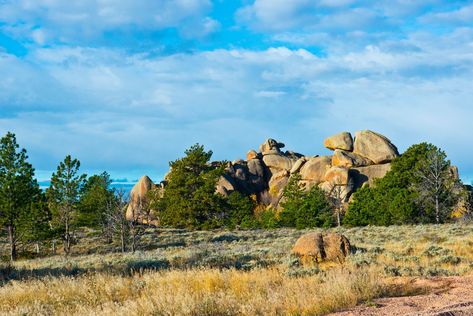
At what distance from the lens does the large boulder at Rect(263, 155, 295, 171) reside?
8350 cm

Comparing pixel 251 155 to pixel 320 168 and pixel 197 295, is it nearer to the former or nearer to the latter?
pixel 320 168

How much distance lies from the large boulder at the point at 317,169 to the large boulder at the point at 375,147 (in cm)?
494

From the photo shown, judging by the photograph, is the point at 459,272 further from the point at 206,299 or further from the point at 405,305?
the point at 206,299

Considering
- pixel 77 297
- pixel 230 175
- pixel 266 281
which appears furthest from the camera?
pixel 230 175

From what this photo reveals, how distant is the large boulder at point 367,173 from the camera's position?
69.1 m

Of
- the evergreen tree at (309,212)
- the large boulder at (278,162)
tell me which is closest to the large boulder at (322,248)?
the evergreen tree at (309,212)

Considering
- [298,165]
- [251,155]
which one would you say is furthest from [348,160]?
[251,155]

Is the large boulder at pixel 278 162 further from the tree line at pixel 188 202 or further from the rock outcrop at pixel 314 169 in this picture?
the tree line at pixel 188 202

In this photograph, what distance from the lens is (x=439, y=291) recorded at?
9258mm

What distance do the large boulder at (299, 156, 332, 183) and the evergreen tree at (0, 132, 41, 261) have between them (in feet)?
161

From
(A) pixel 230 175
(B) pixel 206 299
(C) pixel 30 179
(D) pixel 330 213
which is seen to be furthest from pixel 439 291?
(A) pixel 230 175

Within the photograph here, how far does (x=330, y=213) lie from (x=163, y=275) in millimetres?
41023

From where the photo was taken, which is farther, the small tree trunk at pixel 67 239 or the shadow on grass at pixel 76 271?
the small tree trunk at pixel 67 239

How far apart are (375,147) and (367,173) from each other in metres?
4.84
